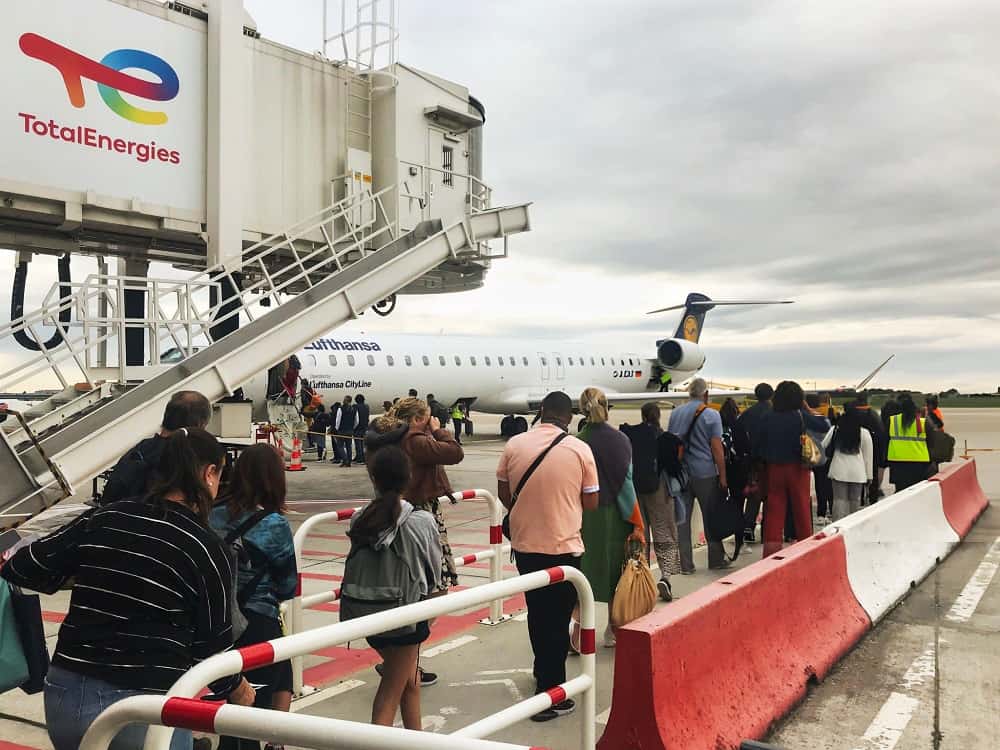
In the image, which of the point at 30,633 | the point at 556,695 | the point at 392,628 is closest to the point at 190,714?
the point at 392,628

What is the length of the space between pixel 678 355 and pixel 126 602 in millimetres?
33447

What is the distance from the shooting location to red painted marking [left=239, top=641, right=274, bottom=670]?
2.42 metres

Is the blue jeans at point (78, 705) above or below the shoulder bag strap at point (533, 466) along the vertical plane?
below

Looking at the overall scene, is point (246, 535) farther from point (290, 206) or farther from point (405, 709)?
point (290, 206)

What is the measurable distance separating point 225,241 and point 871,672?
861 cm

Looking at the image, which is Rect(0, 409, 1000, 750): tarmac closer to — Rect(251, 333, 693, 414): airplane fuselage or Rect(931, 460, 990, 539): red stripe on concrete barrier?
Rect(931, 460, 990, 539): red stripe on concrete barrier

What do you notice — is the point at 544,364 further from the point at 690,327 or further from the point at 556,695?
the point at 556,695

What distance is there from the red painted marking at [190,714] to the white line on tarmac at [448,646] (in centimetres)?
386

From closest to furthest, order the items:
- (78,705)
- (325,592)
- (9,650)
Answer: (78,705) < (9,650) < (325,592)

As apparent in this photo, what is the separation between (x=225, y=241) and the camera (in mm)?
10648

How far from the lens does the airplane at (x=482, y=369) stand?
2206cm

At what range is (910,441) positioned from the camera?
1134cm

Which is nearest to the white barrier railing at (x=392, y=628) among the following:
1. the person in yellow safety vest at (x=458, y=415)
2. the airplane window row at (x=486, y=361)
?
the airplane window row at (x=486, y=361)

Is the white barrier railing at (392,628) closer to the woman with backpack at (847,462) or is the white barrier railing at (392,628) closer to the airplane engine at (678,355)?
the woman with backpack at (847,462)
